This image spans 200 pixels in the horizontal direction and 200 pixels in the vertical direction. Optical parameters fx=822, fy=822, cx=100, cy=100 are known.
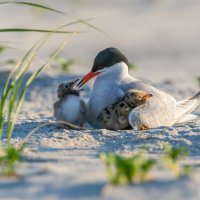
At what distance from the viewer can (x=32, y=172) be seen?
12.9ft

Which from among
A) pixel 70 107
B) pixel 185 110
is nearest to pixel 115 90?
pixel 70 107

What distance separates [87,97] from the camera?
8.20 meters

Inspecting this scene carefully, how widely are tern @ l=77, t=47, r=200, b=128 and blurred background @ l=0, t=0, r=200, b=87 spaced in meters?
3.38

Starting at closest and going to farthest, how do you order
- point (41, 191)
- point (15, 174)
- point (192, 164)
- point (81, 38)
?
1. point (41, 191)
2. point (15, 174)
3. point (192, 164)
4. point (81, 38)

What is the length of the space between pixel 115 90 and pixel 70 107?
0.39m

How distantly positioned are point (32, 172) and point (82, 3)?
11.0 m

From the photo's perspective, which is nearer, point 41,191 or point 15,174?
point 41,191

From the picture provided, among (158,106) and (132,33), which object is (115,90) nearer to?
(158,106)

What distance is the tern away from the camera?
612cm

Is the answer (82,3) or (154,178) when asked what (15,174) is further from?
(82,3)

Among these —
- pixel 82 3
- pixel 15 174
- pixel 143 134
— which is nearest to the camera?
pixel 15 174

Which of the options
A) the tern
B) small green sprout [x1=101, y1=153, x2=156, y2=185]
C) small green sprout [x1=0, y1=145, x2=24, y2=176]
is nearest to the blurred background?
the tern

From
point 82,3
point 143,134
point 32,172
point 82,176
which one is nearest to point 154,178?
point 82,176

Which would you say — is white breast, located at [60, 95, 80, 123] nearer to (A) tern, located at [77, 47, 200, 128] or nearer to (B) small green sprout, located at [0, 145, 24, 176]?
(A) tern, located at [77, 47, 200, 128]
